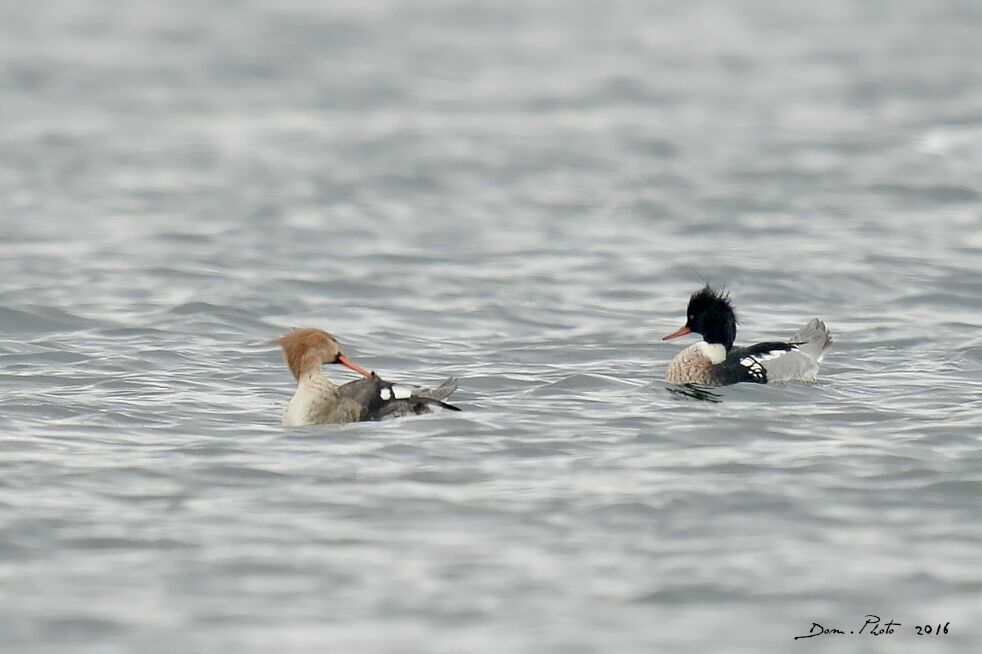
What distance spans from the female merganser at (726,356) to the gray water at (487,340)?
192 mm

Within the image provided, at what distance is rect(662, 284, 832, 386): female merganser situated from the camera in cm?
1254

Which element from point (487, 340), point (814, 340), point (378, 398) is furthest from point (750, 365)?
point (378, 398)

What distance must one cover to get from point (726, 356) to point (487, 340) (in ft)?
8.48

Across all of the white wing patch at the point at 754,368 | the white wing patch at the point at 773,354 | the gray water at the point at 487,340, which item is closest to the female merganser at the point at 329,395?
the gray water at the point at 487,340

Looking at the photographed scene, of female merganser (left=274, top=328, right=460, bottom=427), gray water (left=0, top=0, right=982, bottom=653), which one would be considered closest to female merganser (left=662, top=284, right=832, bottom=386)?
gray water (left=0, top=0, right=982, bottom=653)

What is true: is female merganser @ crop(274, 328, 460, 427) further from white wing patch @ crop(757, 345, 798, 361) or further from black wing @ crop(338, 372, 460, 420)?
white wing patch @ crop(757, 345, 798, 361)

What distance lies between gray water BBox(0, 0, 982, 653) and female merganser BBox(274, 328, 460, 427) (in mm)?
165

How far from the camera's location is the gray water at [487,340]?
793 cm

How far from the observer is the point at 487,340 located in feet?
48.4

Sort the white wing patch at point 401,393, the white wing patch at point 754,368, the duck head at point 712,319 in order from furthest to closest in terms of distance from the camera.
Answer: the duck head at point 712,319, the white wing patch at point 754,368, the white wing patch at point 401,393

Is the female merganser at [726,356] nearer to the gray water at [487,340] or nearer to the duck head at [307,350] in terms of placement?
the gray water at [487,340]

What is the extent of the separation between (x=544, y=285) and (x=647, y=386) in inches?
188

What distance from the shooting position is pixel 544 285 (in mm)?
17312

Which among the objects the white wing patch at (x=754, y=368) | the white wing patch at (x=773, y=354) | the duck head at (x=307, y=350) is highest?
the duck head at (x=307, y=350)
